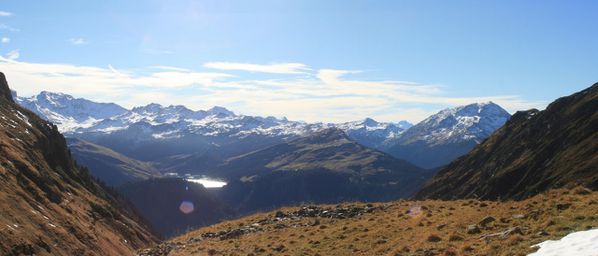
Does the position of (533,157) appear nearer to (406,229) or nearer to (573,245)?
(406,229)

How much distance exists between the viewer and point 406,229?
3033 centimetres

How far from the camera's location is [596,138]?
91312 millimetres

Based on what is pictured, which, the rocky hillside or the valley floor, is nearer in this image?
the valley floor

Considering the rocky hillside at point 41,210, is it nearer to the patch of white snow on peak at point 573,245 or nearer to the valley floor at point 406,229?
the valley floor at point 406,229

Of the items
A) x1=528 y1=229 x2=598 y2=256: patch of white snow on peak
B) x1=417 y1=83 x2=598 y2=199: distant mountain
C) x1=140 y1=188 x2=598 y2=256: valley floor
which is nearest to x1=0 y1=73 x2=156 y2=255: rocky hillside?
x1=140 y1=188 x2=598 y2=256: valley floor

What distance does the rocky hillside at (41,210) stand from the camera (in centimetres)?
3059

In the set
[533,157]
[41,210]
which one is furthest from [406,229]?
[533,157]

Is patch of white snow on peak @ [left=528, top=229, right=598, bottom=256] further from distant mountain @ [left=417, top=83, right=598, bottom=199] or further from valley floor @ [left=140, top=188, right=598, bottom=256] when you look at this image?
distant mountain @ [left=417, top=83, right=598, bottom=199]

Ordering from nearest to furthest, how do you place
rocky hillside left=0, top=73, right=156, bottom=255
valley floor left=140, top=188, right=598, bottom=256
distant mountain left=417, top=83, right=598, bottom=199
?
valley floor left=140, top=188, right=598, bottom=256, rocky hillside left=0, top=73, right=156, bottom=255, distant mountain left=417, top=83, right=598, bottom=199

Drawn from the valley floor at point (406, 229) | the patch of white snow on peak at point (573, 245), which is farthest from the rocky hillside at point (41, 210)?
the patch of white snow on peak at point (573, 245)

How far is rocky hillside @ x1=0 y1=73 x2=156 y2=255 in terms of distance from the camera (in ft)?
100

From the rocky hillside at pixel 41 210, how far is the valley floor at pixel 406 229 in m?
7.10

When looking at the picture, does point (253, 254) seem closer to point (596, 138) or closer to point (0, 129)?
point (0, 129)

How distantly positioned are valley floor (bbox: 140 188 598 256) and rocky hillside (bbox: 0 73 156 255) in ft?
23.3
